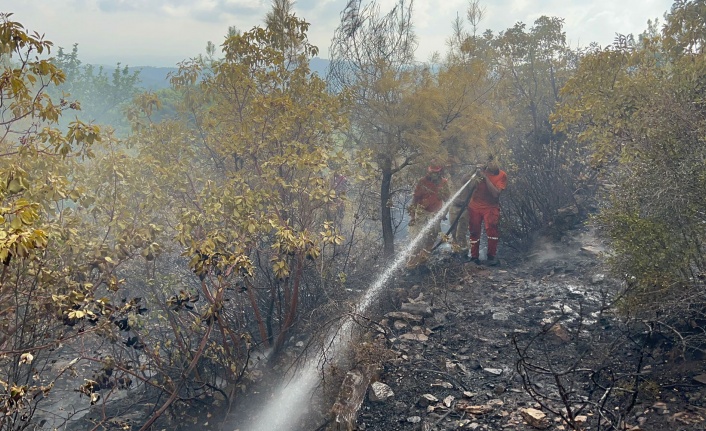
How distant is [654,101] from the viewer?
4484mm

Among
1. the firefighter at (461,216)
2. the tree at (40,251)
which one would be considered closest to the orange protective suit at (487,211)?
the firefighter at (461,216)

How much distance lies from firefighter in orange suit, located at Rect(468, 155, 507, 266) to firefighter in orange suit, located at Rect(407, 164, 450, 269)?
0.50 metres

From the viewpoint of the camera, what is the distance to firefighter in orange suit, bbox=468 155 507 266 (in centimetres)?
777

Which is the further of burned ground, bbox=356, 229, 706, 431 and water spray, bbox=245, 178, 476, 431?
water spray, bbox=245, 178, 476, 431

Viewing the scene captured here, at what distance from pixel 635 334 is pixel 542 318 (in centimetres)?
113

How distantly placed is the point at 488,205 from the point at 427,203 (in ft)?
3.18

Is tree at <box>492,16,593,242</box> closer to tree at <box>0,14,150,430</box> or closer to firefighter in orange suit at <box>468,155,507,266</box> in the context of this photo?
firefighter in orange suit at <box>468,155,507,266</box>

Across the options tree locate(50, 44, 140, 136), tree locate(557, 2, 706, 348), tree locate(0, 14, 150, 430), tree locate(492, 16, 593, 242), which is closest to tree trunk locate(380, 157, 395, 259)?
tree locate(492, 16, 593, 242)

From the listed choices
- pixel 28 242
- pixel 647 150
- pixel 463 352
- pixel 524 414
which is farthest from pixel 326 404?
pixel 647 150

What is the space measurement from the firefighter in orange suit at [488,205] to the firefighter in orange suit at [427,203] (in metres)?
0.50

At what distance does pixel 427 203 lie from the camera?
8.05m

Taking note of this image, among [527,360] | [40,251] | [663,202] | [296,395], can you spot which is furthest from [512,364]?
[40,251]

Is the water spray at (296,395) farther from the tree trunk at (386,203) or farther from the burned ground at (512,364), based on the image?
the tree trunk at (386,203)

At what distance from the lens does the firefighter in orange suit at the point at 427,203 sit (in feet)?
25.2
